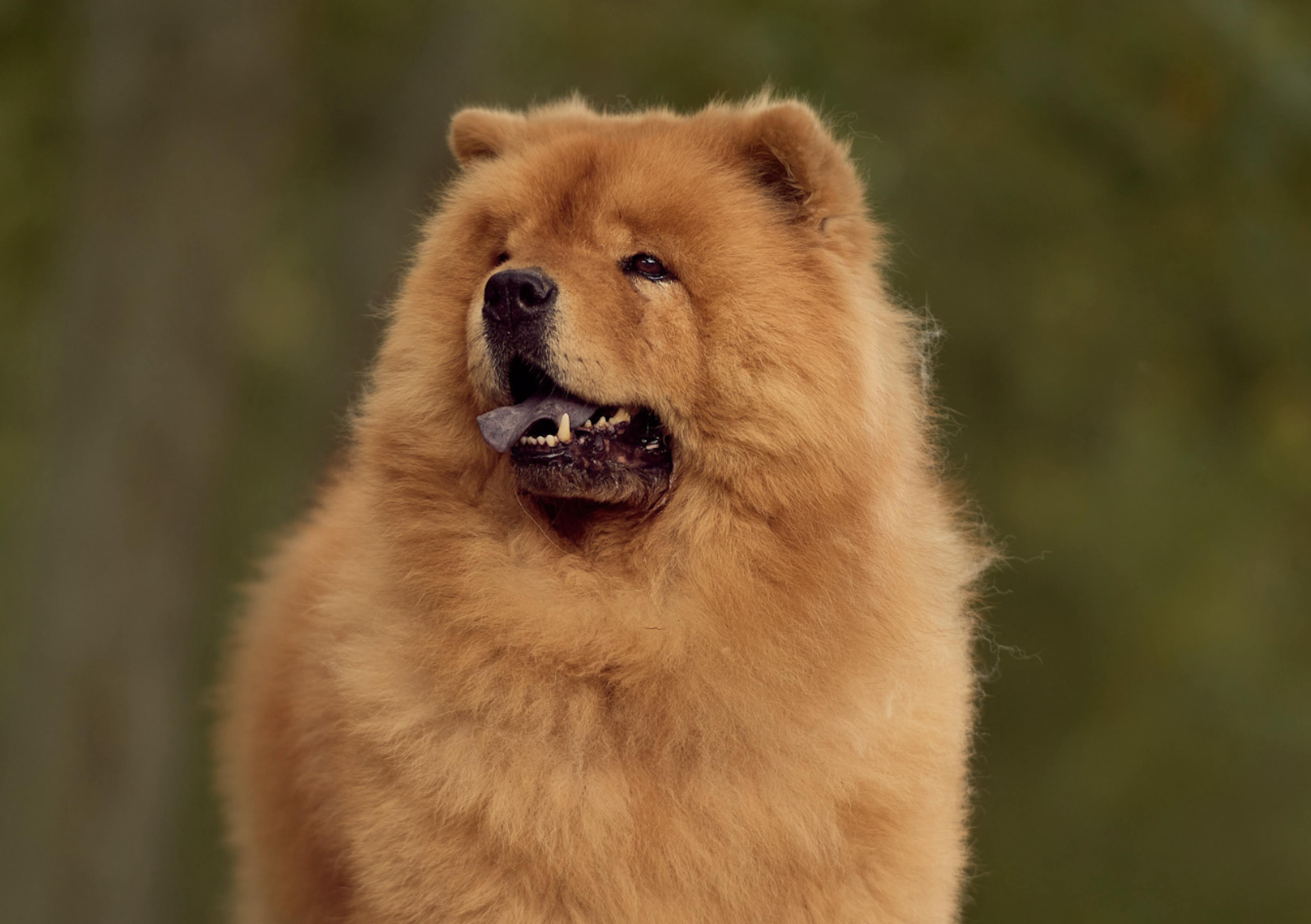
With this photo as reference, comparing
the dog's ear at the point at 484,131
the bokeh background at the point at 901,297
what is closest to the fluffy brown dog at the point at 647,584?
the dog's ear at the point at 484,131

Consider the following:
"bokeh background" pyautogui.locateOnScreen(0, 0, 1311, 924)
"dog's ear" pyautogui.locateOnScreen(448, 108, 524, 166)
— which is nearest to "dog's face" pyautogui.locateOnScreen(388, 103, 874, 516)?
"dog's ear" pyautogui.locateOnScreen(448, 108, 524, 166)

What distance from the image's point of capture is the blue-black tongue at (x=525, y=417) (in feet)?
10.8

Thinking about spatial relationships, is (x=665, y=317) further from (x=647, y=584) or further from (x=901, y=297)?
(x=901, y=297)

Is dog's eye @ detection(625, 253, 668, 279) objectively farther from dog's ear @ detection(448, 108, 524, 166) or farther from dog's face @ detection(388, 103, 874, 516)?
dog's ear @ detection(448, 108, 524, 166)

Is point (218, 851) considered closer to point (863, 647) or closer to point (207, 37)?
point (207, 37)

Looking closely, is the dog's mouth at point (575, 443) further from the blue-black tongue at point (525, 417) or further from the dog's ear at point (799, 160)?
the dog's ear at point (799, 160)

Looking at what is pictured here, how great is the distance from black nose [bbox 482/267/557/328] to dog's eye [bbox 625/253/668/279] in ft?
0.80

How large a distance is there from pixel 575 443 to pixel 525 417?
0.14 meters

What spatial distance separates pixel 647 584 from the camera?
3.42m

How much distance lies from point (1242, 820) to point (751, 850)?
8862 millimetres

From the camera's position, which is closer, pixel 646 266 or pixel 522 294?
pixel 522 294

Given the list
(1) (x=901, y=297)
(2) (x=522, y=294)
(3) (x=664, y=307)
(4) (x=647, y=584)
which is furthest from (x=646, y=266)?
(1) (x=901, y=297)

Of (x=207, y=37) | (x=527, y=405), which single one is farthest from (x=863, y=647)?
(x=207, y=37)

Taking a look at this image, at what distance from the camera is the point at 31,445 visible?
8.92m
